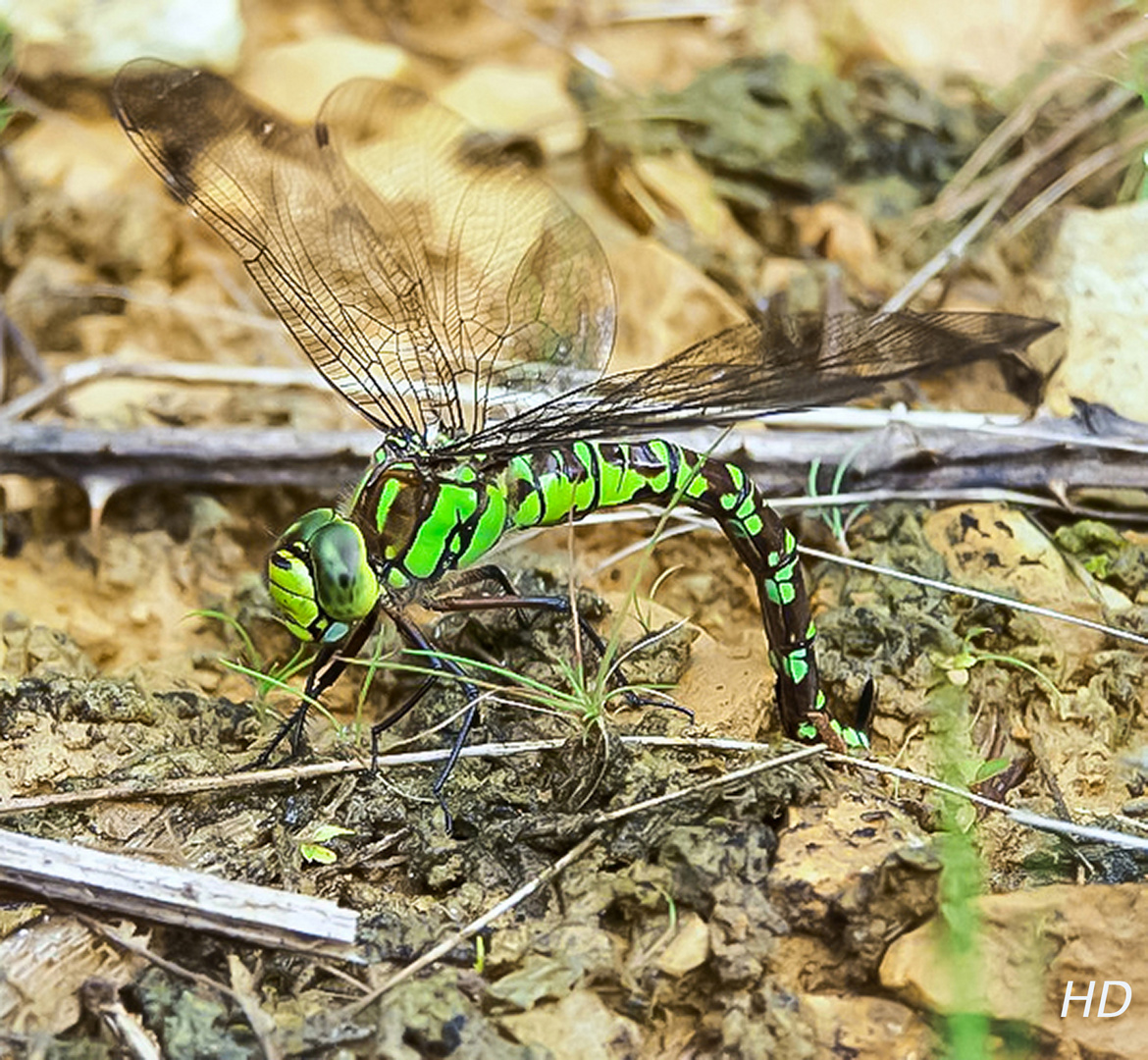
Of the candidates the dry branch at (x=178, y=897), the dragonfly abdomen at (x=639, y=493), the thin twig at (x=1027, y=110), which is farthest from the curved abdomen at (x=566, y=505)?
the thin twig at (x=1027, y=110)

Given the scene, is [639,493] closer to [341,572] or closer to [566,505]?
[566,505]

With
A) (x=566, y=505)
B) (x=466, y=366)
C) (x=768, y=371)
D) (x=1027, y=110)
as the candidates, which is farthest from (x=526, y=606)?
(x=1027, y=110)

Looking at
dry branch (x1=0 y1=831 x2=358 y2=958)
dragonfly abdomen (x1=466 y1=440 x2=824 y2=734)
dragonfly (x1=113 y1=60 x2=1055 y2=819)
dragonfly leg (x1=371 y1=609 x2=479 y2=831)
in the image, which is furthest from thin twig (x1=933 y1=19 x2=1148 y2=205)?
dry branch (x1=0 y1=831 x2=358 y2=958)

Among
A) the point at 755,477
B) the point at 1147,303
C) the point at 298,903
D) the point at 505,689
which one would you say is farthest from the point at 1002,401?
the point at 298,903

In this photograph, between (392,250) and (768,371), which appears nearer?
(768,371)

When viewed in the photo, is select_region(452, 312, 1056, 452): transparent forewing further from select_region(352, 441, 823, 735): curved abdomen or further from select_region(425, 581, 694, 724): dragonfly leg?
select_region(425, 581, 694, 724): dragonfly leg

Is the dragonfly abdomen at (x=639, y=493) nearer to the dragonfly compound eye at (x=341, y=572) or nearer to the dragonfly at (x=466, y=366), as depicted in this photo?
the dragonfly at (x=466, y=366)
